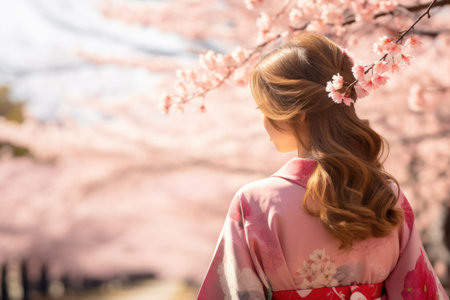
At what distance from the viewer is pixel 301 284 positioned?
143 cm

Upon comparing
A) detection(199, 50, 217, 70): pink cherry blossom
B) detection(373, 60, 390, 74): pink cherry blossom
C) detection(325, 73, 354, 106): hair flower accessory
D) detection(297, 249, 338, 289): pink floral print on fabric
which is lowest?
detection(297, 249, 338, 289): pink floral print on fabric

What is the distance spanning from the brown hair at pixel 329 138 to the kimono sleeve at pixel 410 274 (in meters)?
0.14

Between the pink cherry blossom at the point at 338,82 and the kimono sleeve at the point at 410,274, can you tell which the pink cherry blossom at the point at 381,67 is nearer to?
the pink cherry blossom at the point at 338,82

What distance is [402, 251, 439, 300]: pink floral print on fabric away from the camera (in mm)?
1537

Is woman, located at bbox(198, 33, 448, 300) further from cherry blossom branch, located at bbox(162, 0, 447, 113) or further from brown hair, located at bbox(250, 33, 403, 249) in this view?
cherry blossom branch, located at bbox(162, 0, 447, 113)

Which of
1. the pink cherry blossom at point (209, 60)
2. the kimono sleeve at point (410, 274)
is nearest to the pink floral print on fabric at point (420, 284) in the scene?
the kimono sleeve at point (410, 274)

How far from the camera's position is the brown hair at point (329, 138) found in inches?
55.7

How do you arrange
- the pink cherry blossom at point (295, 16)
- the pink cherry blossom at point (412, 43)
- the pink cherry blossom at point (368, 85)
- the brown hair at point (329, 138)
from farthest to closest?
1. the pink cherry blossom at point (295, 16)
2. the pink cherry blossom at point (412, 43)
3. the pink cherry blossom at point (368, 85)
4. the brown hair at point (329, 138)

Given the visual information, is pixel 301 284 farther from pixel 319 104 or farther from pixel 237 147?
pixel 237 147

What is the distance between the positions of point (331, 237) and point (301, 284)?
150 mm

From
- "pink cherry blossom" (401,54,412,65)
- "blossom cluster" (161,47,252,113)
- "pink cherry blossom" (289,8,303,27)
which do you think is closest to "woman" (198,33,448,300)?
"pink cherry blossom" (401,54,412,65)

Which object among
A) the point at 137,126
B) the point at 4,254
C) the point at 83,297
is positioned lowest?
the point at 83,297

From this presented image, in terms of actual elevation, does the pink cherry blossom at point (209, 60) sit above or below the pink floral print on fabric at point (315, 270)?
above

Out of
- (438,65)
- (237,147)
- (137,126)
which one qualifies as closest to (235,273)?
(438,65)
